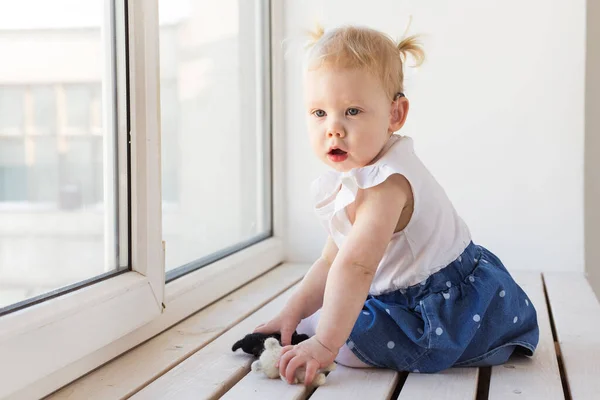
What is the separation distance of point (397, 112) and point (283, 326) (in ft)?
1.18

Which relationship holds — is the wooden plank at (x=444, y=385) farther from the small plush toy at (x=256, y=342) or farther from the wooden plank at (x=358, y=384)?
the small plush toy at (x=256, y=342)

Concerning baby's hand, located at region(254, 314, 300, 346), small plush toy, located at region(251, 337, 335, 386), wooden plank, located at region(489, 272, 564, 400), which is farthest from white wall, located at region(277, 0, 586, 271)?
small plush toy, located at region(251, 337, 335, 386)

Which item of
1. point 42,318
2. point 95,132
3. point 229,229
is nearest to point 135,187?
point 95,132

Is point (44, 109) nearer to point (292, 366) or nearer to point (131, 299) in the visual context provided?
point (131, 299)

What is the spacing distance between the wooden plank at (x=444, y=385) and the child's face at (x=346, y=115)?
0.31m

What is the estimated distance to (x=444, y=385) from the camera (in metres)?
1.07

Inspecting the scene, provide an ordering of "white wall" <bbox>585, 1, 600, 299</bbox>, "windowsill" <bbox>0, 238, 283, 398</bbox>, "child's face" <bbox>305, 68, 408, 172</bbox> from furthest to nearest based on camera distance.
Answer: "white wall" <bbox>585, 1, 600, 299</bbox> → "child's face" <bbox>305, 68, 408, 172</bbox> → "windowsill" <bbox>0, 238, 283, 398</bbox>

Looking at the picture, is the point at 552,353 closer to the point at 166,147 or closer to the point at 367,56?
the point at 367,56

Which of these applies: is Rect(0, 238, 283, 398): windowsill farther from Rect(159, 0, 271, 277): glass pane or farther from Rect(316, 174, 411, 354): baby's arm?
Rect(316, 174, 411, 354): baby's arm

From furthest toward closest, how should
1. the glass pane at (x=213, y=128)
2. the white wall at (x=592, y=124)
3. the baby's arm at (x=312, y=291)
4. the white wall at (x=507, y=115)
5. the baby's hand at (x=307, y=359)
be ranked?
the white wall at (x=592, y=124) → the white wall at (x=507, y=115) → the glass pane at (x=213, y=128) → the baby's arm at (x=312, y=291) → the baby's hand at (x=307, y=359)

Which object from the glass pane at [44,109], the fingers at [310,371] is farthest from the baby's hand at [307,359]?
the glass pane at [44,109]

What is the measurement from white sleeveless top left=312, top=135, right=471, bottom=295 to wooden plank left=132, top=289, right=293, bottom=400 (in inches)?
9.2

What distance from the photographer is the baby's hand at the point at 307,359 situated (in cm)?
105

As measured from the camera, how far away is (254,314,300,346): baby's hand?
3.96ft
